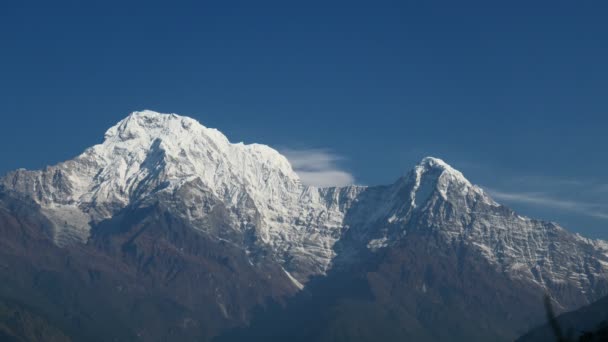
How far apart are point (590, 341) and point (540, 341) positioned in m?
148

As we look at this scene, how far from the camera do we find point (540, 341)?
640ft

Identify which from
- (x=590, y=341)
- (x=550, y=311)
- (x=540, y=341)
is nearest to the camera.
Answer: (x=550, y=311)

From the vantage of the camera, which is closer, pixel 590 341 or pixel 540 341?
pixel 590 341

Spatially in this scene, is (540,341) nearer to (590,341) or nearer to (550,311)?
(590,341)

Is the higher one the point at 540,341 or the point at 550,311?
the point at 540,341

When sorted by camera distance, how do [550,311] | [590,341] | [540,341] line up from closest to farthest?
[550,311]
[590,341]
[540,341]

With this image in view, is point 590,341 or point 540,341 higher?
point 540,341

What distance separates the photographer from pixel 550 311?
35.2 m

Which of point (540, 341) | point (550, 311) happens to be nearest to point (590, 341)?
point (550, 311)

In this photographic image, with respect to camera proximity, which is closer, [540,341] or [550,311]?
[550,311]

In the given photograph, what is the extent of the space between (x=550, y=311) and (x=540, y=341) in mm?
166347

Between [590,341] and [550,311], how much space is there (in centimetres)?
1873

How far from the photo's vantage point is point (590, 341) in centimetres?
5244
